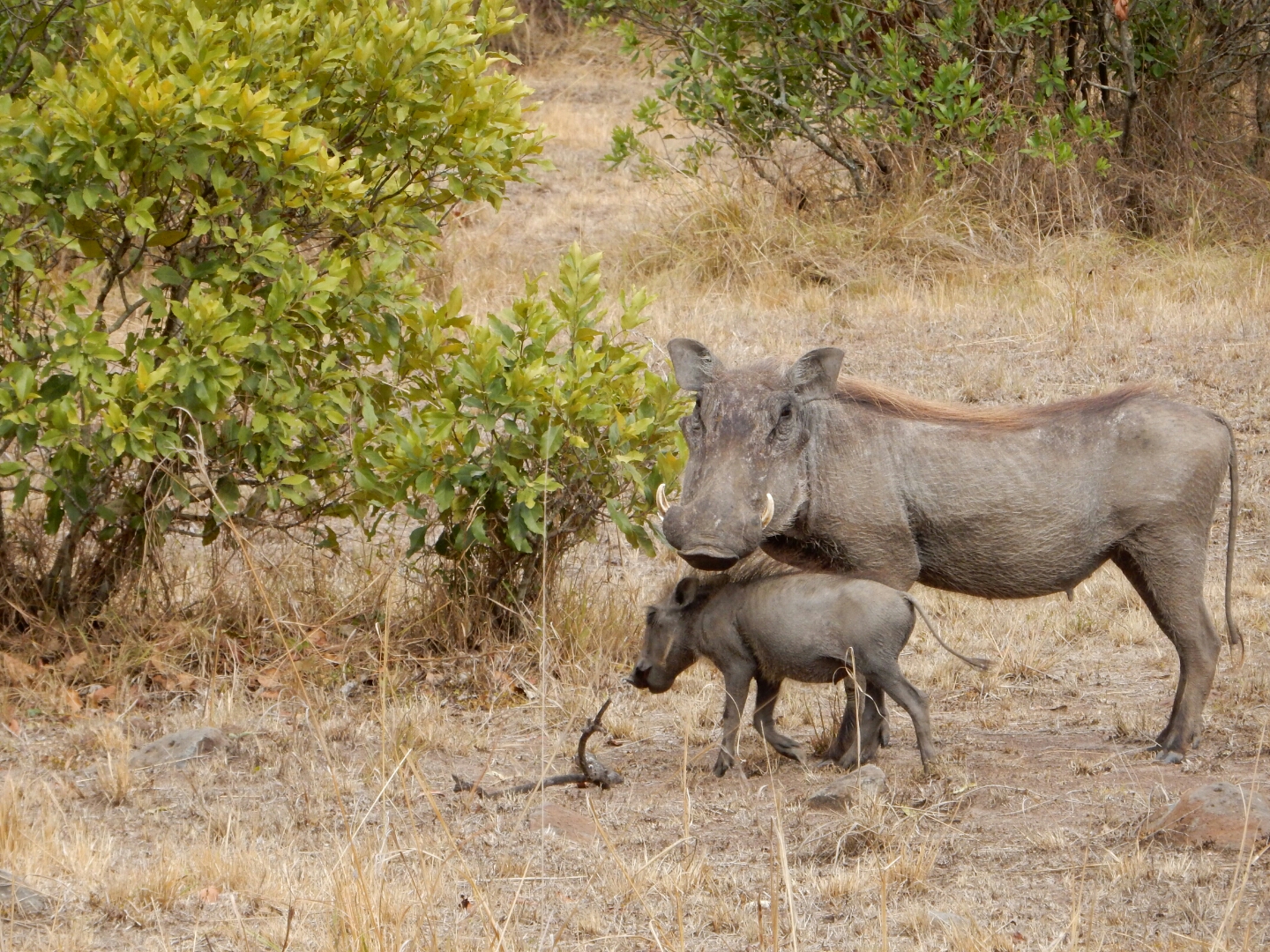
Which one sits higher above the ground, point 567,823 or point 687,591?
point 687,591

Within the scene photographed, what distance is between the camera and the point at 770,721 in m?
4.94

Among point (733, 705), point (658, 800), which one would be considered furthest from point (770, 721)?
point (658, 800)

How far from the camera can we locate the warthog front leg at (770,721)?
4887mm

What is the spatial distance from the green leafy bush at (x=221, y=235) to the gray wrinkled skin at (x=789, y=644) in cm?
140

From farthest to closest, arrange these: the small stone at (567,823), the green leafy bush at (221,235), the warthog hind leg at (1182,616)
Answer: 1. the green leafy bush at (221,235)
2. the warthog hind leg at (1182,616)
3. the small stone at (567,823)

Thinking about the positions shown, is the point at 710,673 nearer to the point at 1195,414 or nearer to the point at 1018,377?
the point at 1195,414

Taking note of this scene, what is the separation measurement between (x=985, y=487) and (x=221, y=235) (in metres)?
2.65

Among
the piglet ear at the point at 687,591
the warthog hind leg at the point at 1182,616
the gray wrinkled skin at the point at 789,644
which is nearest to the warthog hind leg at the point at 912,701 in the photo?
the gray wrinkled skin at the point at 789,644

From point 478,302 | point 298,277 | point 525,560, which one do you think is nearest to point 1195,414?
point 525,560

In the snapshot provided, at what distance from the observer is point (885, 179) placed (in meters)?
11.1

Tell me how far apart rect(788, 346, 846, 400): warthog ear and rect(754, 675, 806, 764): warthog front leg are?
0.89m

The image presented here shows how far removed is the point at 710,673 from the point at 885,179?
19.5 feet

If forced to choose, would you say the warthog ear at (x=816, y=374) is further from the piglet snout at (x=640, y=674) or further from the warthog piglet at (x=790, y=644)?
the piglet snout at (x=640, y=674)

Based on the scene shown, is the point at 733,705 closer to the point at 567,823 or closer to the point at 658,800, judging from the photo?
the point at 658,800
